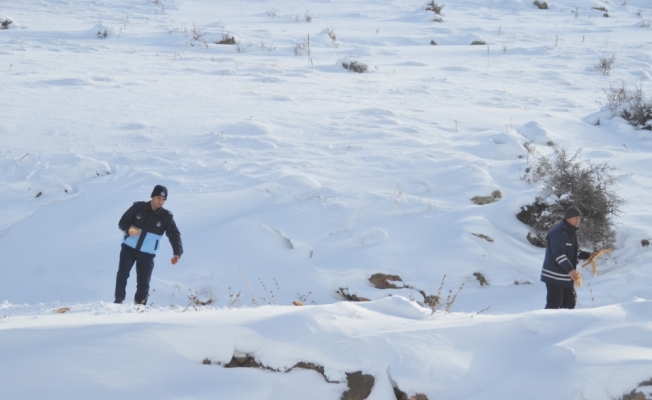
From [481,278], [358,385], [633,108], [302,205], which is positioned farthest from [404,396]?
[633,108]

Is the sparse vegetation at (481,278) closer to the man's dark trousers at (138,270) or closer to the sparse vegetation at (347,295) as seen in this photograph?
the sparse vegetation at (347,295)

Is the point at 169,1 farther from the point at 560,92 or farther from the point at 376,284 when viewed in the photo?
the point at 376,284

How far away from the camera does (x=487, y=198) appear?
8.12 metres

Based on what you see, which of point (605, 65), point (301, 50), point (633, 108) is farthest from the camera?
point (301, 50)

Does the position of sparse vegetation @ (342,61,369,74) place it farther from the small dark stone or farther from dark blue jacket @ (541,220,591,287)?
the small dark stone

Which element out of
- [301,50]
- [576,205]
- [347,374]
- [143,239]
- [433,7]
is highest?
[433,7]

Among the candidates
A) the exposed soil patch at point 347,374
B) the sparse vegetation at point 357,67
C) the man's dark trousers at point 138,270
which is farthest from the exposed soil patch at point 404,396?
the sparse vegetation at point 357,67

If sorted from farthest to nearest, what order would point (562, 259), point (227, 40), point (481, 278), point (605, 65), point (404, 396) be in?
1. point (227, 40)
2. point (605, 65)
3. point (481, 278)
4. point (562, 259)
5. point (404, 396)

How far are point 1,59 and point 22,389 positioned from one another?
43.0 feet

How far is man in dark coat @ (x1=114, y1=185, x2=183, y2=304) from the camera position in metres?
5.83

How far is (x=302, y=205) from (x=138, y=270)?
2578 millimetres

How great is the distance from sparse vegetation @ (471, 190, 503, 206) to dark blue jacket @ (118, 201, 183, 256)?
167 inches

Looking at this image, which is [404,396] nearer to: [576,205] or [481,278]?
[481,278]

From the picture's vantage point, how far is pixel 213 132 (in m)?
9.84
